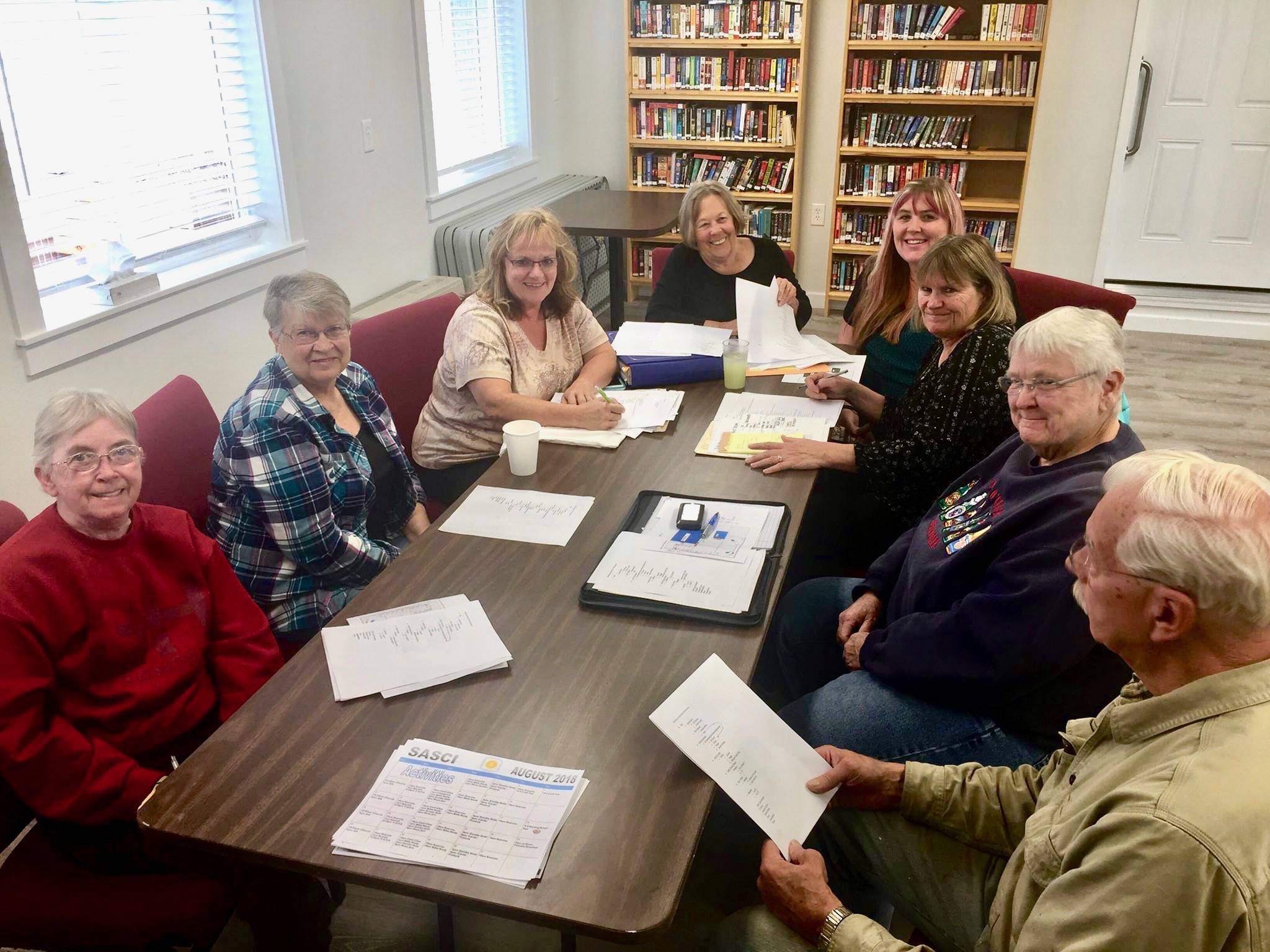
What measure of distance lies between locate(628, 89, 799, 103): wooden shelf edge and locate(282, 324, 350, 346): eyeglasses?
4.03 meters

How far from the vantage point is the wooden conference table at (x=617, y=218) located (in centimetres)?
423

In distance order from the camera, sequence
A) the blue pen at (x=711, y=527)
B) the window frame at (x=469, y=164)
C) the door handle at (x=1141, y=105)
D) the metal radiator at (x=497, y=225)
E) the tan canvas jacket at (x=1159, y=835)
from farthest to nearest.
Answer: the door handle at (x=1141, y=105)
the metal radiator at (x=497, y=225)
the window frame at (x=469, y=164)
the blue pen at (x=711, y=527)
the tan canvas jacket at (x=1159, y=835)

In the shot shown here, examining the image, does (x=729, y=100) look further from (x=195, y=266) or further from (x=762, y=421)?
(x=762, y=421)

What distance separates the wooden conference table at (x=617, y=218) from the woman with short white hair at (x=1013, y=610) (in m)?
2.74

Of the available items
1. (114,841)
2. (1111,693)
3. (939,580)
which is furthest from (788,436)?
(114,841)

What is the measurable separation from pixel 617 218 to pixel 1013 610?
11.0ft

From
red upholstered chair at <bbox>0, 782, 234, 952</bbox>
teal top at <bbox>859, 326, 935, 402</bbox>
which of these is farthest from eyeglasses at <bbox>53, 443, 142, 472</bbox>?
teal top at <bbox>859, 326, 935, 402</bbox>

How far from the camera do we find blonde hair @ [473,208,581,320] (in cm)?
240

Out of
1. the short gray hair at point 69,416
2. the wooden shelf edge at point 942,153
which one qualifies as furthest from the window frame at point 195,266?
the wooden shelf edge at point 942,153

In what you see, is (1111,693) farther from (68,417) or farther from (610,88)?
(610,88)

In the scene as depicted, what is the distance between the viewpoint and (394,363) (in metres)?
2.58

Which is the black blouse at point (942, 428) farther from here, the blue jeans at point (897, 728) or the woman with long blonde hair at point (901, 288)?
the blue jeans at point (897, 728)

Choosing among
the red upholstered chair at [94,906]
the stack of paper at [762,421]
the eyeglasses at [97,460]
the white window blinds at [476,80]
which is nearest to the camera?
the red upholstered chair at [94,906]

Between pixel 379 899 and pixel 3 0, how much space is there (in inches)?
91.8
